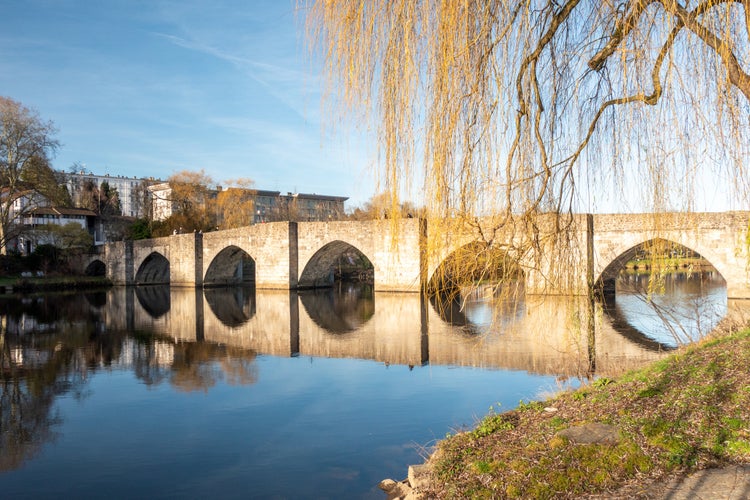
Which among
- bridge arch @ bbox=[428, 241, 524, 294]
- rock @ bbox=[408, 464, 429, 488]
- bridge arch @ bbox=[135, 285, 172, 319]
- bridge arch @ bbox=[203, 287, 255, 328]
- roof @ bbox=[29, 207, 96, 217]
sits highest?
roof @ bbox=[29, 207, 96, 217]

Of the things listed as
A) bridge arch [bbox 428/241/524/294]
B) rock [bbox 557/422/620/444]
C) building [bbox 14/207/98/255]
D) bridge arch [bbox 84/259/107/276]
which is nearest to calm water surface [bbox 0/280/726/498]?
bridge arch [bbox 428/241/524/294]

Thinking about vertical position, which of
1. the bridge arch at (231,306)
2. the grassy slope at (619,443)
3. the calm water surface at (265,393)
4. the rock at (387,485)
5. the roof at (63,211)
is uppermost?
the roof at (63,211)

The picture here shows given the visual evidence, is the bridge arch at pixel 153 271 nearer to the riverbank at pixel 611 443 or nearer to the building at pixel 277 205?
the building at pixel 277 205

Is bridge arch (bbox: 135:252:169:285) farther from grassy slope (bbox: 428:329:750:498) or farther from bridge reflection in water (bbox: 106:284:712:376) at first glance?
grassy slope (bbox: 428:329:750:498)

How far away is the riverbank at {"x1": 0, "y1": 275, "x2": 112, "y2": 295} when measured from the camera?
31859 millimetres

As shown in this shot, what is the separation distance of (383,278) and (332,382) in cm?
1628

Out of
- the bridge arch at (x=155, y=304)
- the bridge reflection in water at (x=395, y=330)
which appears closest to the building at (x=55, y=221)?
the bridge arch at (x=155, y=304)

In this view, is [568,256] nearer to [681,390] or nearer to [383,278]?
[681,390]

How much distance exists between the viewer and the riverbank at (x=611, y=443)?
3.23 meters

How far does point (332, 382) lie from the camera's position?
352 inches

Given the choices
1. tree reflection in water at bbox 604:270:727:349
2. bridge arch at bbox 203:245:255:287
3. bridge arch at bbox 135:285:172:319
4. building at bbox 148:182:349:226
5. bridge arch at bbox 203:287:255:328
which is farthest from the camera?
building at bbox 148:182:349:226

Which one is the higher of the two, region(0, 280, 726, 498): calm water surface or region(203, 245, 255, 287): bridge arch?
region(203, 245, 255, 287): bridge arch

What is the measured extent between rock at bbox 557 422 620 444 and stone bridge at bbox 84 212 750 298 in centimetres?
95

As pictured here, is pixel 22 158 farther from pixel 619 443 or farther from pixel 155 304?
pixel 619 443
